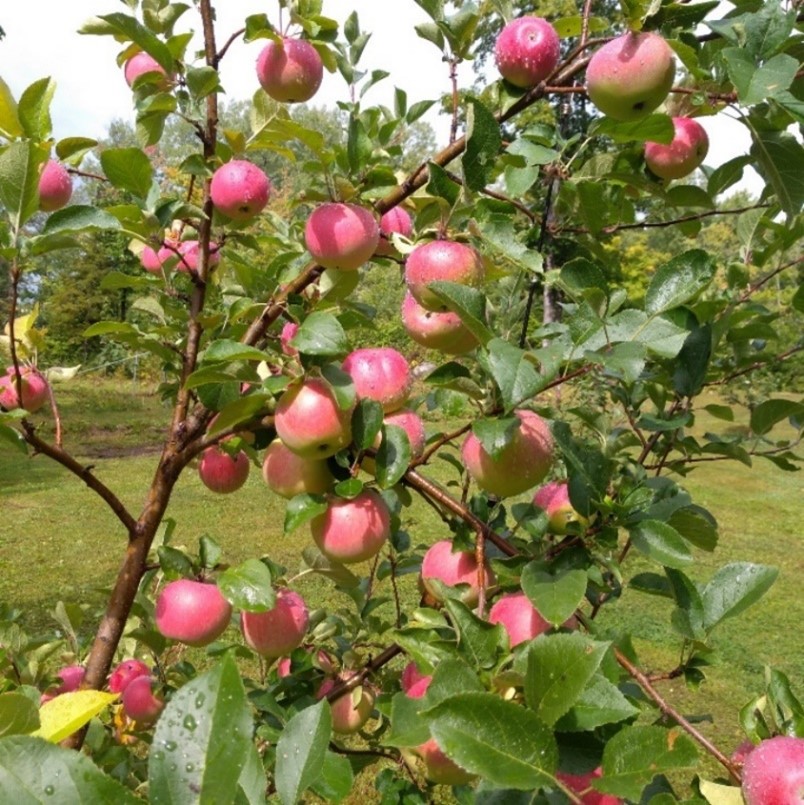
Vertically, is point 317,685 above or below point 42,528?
above

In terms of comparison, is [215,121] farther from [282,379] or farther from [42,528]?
[42,528]

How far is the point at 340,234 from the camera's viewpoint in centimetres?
77

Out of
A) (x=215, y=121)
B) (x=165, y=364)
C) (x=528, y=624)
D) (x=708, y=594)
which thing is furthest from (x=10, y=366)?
(x=708, y=594)

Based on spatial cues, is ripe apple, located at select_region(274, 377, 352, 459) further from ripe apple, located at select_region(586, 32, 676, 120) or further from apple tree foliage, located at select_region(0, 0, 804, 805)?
ripe apple, located at select_region(586, 32, 676, 120)

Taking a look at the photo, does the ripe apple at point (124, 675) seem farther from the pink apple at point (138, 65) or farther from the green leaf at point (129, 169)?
the pink apple at point (138, 65)

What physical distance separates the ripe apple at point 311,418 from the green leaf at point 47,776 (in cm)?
39

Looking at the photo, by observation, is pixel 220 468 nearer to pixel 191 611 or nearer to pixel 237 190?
pixel 191 611

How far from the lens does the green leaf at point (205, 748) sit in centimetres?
33

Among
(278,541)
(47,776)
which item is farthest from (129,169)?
(278,541)

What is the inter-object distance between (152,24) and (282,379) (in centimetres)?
62

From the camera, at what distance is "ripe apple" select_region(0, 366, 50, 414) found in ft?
3.13

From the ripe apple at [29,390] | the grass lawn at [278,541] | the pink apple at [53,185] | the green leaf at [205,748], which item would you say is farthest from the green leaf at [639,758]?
the grass lawn at [278,541]

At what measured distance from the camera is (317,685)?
980 mm

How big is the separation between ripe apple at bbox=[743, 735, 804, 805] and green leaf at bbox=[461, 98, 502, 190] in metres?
0.50
